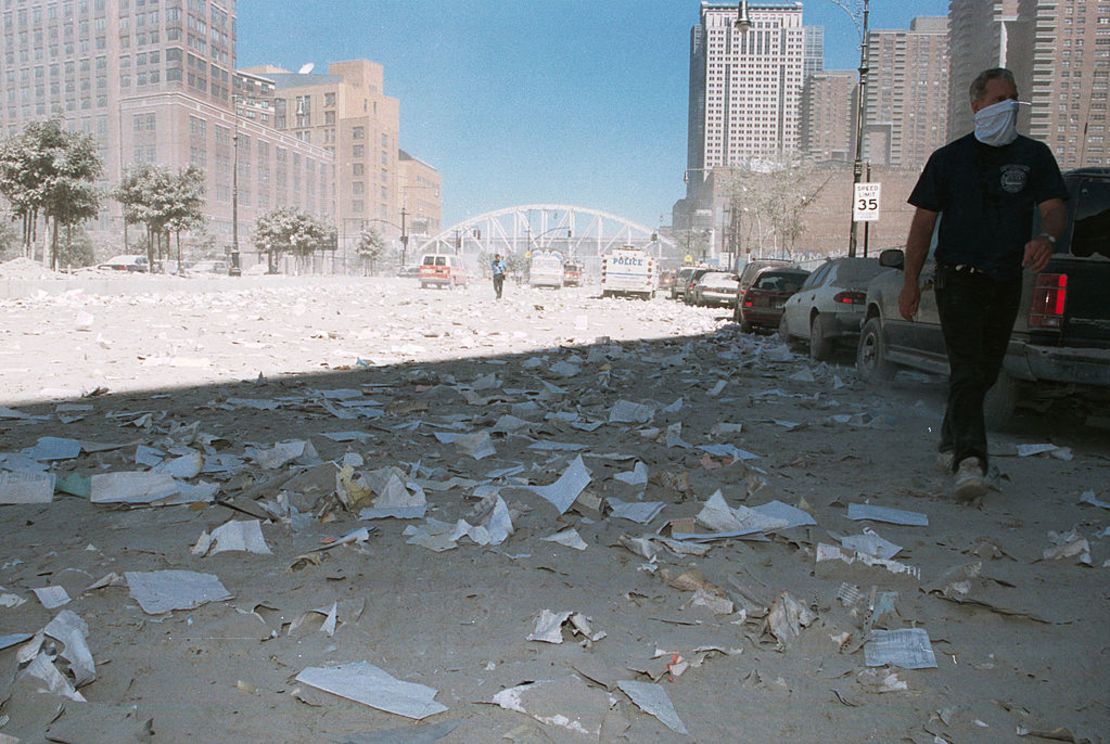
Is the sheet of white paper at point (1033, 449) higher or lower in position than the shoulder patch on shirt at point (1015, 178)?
lower

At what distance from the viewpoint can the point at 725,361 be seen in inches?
451

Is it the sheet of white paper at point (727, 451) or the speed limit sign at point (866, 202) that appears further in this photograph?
the speed limit sign at point (866, 202)

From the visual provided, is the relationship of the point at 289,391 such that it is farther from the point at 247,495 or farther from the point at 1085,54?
the point at 1085,54

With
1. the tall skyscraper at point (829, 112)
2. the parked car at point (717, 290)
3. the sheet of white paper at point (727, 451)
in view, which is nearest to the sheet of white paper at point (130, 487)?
the sheet of white paper at point (727, 451)

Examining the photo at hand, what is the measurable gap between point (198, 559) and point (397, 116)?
191 m

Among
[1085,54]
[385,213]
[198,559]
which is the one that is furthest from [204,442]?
[385,213]

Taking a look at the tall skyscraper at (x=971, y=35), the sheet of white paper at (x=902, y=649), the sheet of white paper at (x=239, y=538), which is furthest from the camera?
the tall skyscraper at (x=971, y=35)

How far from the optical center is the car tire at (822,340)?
11.7 metres

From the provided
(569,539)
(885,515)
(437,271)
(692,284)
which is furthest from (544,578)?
(437,271)

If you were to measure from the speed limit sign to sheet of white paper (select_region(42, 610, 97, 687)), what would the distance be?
20.4 metres

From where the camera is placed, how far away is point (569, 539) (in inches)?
142

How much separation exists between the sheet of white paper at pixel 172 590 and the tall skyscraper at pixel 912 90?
11979 cm

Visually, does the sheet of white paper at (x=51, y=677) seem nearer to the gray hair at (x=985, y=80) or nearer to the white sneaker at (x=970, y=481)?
the white sneaker at (x=970, y=481)

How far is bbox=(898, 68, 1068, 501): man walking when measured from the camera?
4203 mm
